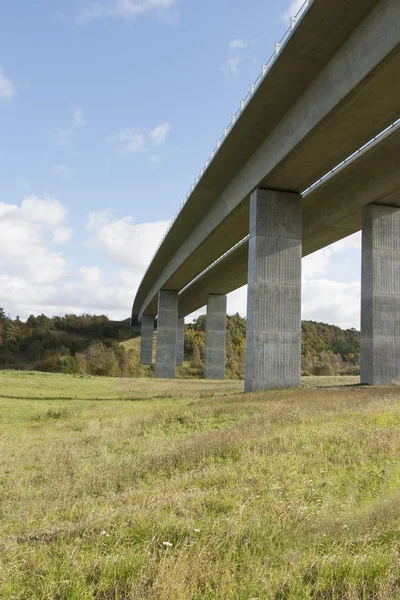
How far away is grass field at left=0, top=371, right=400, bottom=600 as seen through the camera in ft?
11.4

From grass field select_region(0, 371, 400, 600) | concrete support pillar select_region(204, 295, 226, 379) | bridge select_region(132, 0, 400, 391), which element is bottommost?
grass field select_region(0, 371, 400, 600)

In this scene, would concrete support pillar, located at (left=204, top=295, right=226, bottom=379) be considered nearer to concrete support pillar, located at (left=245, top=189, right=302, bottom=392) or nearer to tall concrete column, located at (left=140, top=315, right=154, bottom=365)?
tall concrete column, located at (left=140, top=315, right=154, bottom=365)

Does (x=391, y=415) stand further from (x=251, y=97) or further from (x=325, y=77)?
(x=251, y=97)

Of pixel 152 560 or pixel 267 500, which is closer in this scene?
pixel 152 560

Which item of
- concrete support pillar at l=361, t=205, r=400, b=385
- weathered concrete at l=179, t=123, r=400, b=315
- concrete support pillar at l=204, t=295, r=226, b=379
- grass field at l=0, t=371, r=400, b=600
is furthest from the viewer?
concrete support pillar at l=204, t=295, r=226, b=379

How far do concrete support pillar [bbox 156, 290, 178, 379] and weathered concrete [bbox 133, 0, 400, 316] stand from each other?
2963 cm

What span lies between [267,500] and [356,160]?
20.9 metres

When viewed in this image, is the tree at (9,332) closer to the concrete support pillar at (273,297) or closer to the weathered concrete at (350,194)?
the weathered concrete at (350,194)

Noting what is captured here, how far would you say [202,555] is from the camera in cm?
385

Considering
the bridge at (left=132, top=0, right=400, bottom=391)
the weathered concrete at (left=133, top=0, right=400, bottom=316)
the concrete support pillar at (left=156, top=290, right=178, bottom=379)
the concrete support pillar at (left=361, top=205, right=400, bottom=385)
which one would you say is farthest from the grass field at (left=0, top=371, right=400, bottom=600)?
the concrete support pillar at (left=156, top=290, right=178, bottom=379)

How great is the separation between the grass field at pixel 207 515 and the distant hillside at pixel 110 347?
5836 centimetres

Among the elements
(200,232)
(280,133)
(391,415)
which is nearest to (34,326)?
(200,232)

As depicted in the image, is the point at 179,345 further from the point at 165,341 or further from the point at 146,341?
the point at 165,341

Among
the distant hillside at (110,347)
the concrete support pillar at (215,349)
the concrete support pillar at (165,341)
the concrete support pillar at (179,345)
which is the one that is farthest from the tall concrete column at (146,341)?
the concrete support pillar at (215,349)
